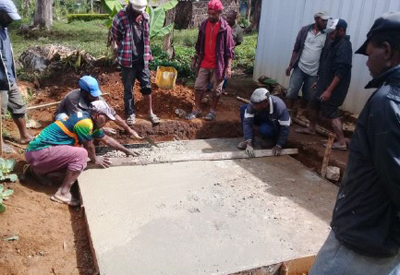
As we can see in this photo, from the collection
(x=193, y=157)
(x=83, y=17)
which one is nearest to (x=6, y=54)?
(x=193, y=157)

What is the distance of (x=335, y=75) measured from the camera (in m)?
5.41

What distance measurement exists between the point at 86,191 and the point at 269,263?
2.14 meters

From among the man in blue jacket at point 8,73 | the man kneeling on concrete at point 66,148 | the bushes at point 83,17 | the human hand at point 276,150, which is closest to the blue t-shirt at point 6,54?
the man in blue jacket at point 8,73

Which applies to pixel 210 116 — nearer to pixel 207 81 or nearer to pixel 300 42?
pixel 207 81

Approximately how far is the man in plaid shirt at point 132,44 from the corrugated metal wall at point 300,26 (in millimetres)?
3485

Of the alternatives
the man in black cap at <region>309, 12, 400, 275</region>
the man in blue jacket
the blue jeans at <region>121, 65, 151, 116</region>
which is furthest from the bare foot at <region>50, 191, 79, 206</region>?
the man in black cap at <region>309, 12, 400, 275</region>

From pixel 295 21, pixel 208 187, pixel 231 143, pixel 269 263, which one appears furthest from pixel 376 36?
pixel 295 21

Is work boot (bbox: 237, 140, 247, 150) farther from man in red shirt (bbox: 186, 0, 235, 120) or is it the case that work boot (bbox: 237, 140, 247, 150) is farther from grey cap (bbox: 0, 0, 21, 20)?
grey cap (bbox: 0, 0, 21, 20)

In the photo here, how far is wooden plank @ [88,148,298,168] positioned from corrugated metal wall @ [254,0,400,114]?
1.95 m

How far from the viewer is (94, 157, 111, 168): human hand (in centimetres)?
464

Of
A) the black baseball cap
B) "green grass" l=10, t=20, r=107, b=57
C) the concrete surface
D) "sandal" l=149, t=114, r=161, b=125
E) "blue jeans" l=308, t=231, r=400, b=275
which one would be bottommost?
the concrete surface

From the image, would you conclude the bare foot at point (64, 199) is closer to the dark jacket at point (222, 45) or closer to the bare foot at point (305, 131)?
the dark jacket at point (222, 45)

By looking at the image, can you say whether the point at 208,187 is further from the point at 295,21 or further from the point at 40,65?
the point at 40,65

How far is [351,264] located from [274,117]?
3.82 metres
